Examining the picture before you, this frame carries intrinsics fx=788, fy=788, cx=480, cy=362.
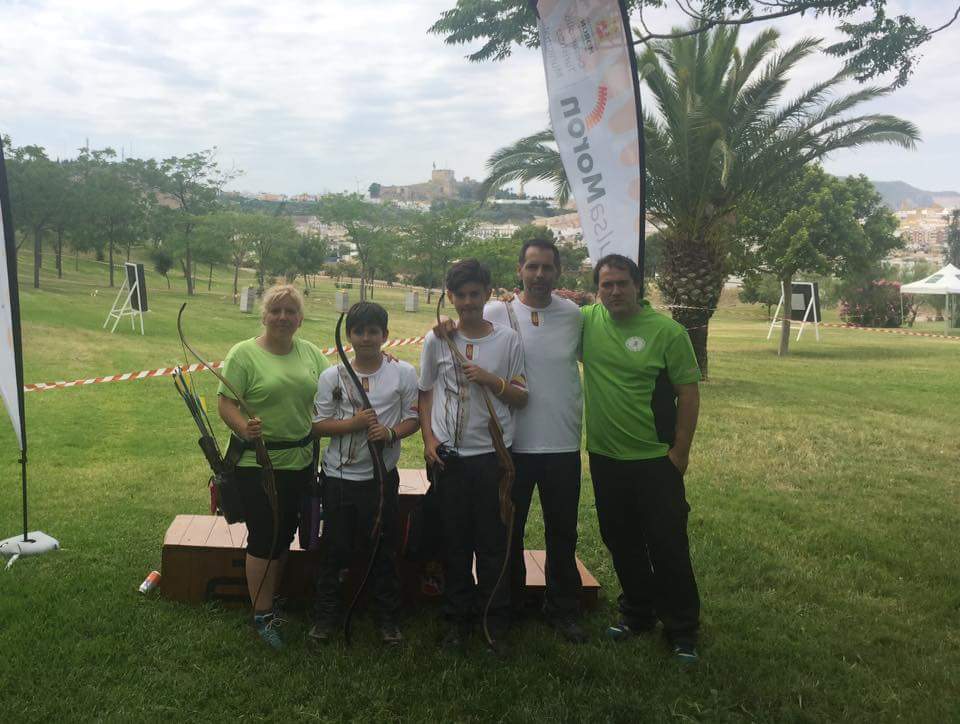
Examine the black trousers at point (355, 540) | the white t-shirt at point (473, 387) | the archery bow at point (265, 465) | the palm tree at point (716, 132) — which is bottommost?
the black trousers at point (355, 540)

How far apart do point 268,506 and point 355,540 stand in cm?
42

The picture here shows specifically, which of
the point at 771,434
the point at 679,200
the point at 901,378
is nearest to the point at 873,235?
the point at 901,378

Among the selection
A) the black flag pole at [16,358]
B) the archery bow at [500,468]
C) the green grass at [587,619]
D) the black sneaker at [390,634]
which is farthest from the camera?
the black flag pole at [16,358]

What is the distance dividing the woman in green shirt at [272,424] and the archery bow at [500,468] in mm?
708

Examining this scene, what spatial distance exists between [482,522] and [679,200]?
37.4 feet

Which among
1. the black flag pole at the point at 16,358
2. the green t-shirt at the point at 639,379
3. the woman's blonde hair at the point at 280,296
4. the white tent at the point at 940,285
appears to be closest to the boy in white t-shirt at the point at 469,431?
the green t-shirt at the point at 639,379

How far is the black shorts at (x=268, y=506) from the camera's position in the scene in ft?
11.4

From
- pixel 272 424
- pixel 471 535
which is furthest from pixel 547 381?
pixel 272 424

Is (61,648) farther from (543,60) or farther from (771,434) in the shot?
(771,434)

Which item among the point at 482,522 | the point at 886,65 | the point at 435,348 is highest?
the point at 886,65

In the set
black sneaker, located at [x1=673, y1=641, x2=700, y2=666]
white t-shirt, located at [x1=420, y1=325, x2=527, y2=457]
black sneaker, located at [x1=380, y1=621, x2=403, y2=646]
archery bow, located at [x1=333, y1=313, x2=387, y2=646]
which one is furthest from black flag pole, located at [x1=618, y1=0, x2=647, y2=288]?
black sneaker, located at [x1=380, y1=621, x2=403, y2=646]

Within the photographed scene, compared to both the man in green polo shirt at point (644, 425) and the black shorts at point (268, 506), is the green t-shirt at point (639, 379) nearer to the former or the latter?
the man in green polo shirt at point (644, 425)

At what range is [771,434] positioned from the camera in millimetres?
9508

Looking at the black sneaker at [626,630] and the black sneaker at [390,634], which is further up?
the black sneaker at [626,630]
